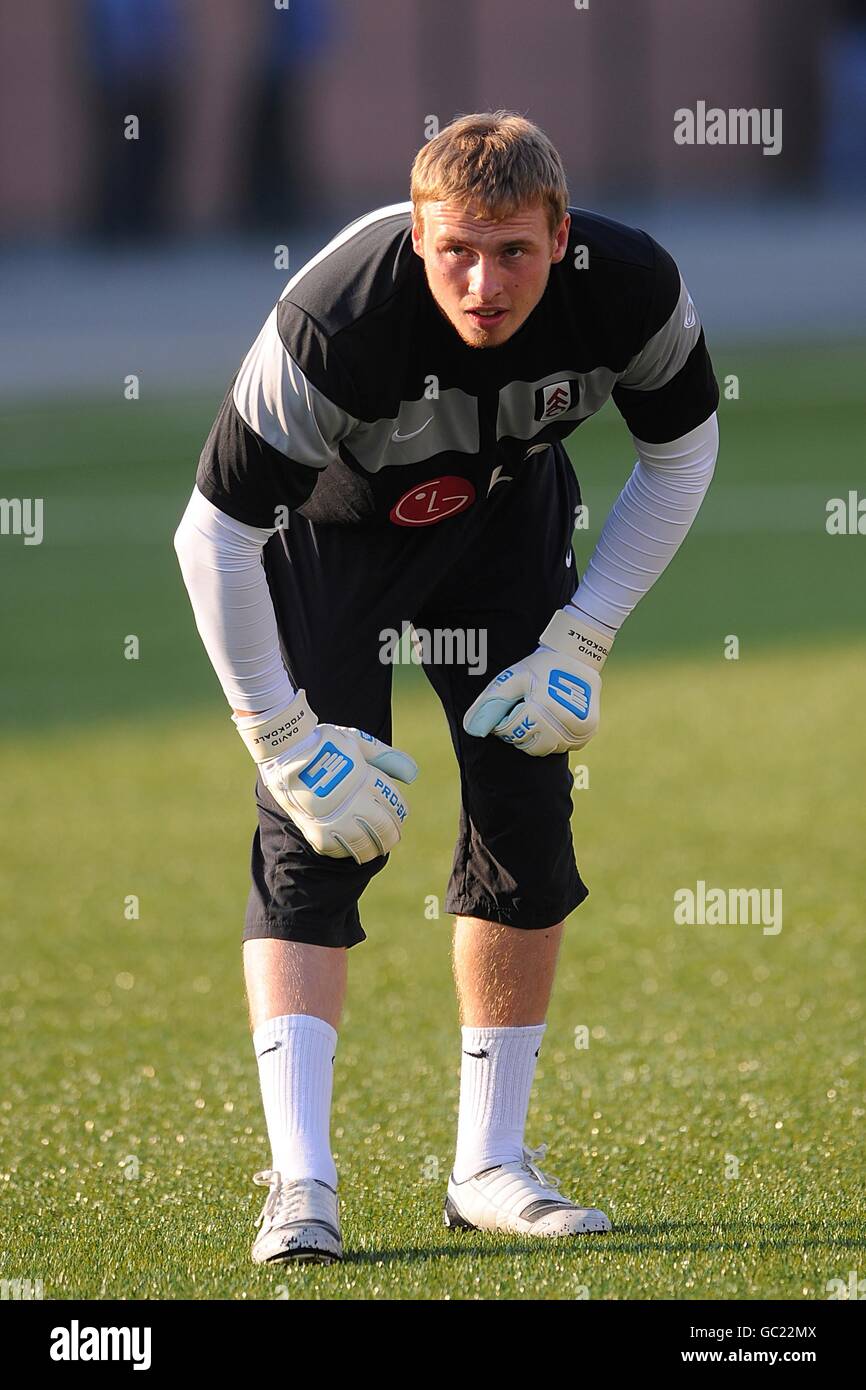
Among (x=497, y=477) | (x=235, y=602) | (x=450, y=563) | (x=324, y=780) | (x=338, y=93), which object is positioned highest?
(x=338, y=93)

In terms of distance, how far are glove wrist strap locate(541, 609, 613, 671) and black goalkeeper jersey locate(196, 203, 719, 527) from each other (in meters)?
0.24

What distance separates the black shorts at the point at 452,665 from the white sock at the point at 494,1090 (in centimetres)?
21

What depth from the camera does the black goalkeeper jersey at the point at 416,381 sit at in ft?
8.45

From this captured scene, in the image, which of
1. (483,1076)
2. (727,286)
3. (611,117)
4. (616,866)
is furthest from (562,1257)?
(611,117)

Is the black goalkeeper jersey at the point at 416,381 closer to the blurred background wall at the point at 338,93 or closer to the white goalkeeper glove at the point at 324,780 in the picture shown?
the white goalkeeper glove at the point at 324,780

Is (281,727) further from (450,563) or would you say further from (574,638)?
(574,638)

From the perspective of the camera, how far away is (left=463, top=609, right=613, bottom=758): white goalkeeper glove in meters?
2.91

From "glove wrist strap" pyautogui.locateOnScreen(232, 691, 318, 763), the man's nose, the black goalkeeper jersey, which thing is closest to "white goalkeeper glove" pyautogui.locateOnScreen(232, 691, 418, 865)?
"glove wrist strap" pyautogui.locateOnScreen(232, 691, 318, 763)

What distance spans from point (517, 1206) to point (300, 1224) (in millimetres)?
382

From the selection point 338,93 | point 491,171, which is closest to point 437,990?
point 491,171

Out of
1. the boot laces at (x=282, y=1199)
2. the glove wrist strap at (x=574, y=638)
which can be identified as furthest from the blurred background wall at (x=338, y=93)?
the boot laces at (x=282, y=1199)

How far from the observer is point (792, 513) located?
1133 centimetres

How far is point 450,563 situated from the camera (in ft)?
9.68
